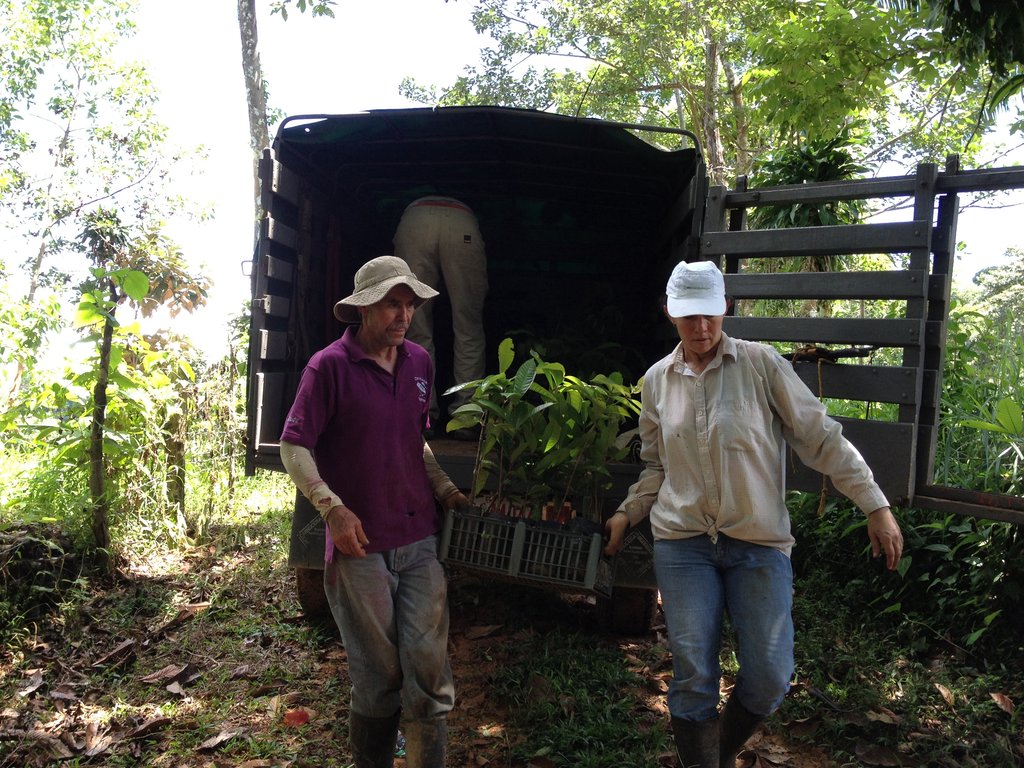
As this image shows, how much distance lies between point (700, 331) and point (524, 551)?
101 centimetres

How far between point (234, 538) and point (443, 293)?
97.5 inches

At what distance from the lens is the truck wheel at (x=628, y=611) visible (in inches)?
163

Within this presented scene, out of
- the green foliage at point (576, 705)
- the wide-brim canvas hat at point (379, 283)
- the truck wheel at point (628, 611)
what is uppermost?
the wide-brim canvas hat at point (379, 283)

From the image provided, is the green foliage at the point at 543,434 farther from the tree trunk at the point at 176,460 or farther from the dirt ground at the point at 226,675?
the tree trunk at the point at 176,460

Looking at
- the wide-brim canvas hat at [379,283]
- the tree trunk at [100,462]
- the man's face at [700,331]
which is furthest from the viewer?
the tree trunk at [100,462]

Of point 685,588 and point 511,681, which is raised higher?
point 685,588

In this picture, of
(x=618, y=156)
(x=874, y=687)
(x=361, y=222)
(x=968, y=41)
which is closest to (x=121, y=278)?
(x=361, y=222)

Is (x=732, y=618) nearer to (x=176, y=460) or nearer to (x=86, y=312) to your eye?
(x=86, y=312)

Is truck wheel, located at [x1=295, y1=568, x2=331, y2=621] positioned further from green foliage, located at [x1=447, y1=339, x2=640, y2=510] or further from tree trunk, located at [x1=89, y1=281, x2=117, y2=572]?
green foliage, located at [x1=447, y1=339, x2=640, y2=510]

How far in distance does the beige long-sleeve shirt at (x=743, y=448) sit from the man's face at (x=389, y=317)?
38.4 inches

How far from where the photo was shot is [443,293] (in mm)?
6164

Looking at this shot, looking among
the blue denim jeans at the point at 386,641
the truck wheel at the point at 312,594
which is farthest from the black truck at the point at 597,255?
the blue denim jeans at the point at 386,641

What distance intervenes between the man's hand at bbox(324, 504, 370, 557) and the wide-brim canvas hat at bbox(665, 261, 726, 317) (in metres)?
1.26

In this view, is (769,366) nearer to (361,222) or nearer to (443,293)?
(443,293)
